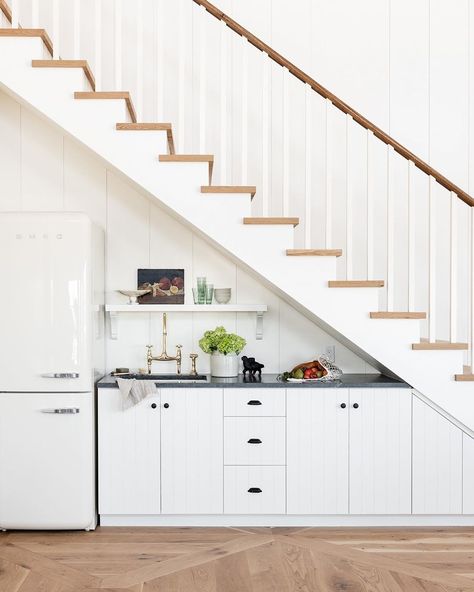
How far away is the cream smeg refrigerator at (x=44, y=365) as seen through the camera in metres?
3.68

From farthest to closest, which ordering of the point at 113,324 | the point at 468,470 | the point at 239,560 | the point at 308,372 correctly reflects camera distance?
the point at 113,324
the point at 308,372
the point at 468,470
the point at 239,560

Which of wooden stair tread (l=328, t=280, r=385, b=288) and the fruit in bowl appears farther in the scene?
the fruit in bowl

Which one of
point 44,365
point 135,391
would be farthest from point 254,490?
point 44,365

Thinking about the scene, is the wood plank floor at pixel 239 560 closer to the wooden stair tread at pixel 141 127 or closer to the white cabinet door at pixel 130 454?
the white cabinet door at pixel 130 454

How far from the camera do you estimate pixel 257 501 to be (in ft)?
12.5

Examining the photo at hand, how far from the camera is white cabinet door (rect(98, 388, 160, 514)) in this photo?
3801 millimetres

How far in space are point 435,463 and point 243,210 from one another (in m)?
1.77

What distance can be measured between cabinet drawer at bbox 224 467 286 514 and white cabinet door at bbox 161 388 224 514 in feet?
0.17

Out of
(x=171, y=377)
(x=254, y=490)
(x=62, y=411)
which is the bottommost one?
(x=254, y=490)

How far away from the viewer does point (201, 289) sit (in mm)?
4254

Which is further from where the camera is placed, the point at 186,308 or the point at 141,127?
the point at 186,308

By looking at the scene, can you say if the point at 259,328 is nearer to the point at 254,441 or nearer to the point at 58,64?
the point at 254,441

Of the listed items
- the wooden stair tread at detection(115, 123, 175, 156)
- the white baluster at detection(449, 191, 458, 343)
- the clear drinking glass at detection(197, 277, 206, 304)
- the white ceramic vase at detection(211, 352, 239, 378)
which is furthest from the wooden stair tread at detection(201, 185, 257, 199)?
the white baluster at detection(449, 191, 458, 343)

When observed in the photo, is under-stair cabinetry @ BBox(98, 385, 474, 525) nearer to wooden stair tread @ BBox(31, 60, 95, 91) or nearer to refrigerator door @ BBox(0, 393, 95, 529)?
refrigerator door @ BBox(0, 393, 95, 529)
